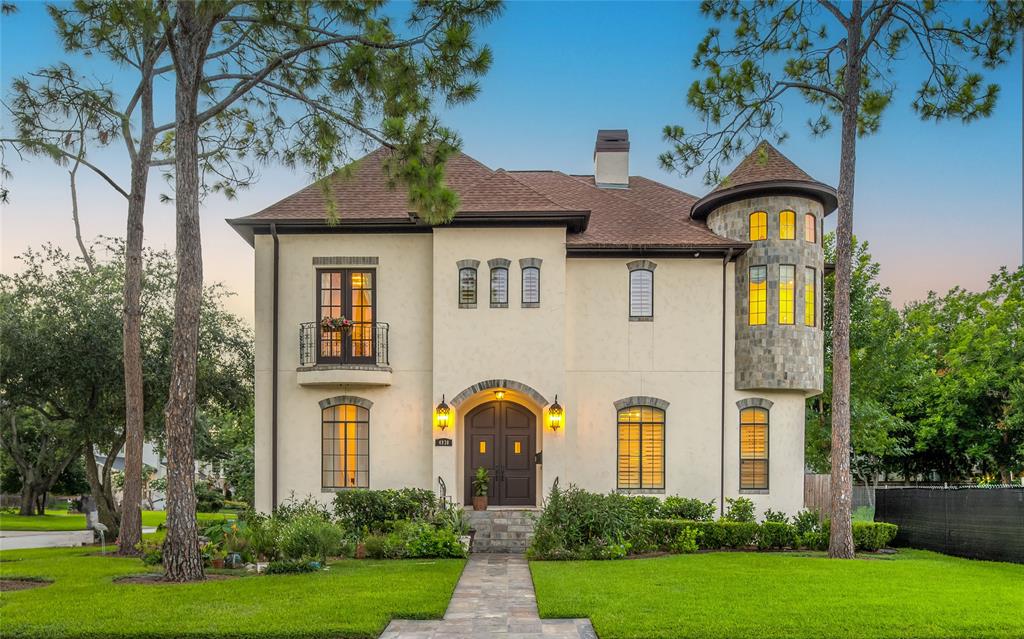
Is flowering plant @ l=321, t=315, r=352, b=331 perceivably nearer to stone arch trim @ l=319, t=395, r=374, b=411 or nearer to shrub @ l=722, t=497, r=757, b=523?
stone arch trim @ l=319, t=395, r=374, b=411

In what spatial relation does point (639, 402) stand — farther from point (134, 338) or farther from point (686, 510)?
point (134, 338)

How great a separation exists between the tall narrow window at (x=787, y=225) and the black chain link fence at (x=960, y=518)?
590 cm

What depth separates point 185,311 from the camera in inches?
418

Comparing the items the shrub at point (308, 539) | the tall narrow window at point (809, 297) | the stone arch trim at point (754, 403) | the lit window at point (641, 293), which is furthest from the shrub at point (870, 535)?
the shrub at point (308, 539)

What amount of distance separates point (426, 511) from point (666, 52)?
32.1 ft

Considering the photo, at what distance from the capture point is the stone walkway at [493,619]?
7.31 metres

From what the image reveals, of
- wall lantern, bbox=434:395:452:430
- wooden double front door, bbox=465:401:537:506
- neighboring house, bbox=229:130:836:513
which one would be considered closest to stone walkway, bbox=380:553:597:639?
wall lantern, bbox=434:395:452:430

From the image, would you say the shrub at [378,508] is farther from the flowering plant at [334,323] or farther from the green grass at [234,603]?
the flowering plant at [334,323]

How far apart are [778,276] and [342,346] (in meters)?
9.43

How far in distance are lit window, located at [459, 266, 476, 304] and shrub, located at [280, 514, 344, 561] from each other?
17.7 feet

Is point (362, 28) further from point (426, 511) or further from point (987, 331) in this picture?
point (987, 331)

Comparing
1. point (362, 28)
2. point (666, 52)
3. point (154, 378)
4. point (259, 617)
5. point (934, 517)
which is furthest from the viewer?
point (154, 378)

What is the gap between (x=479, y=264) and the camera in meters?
15.1

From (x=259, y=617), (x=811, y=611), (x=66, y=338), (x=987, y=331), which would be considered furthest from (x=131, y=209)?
(x=987, y=331)
